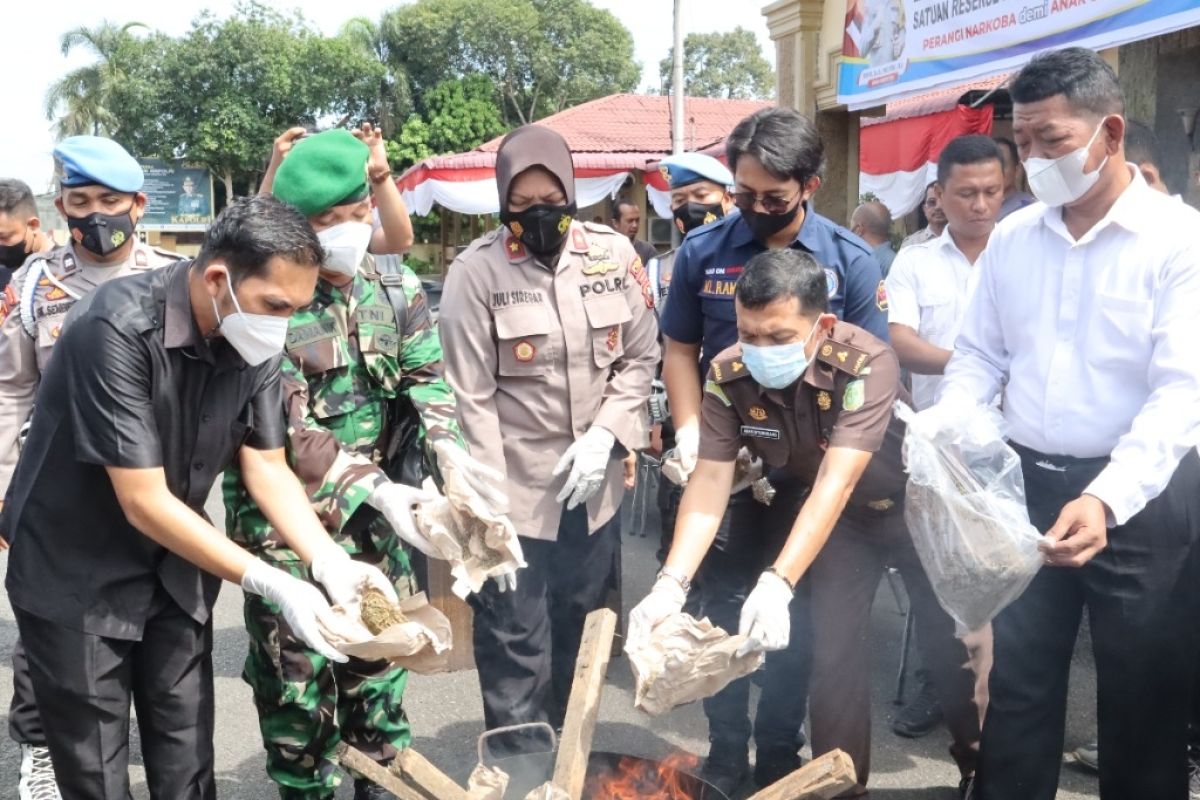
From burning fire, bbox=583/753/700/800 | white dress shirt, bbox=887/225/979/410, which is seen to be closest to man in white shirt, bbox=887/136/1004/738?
white dress shirt, bbox=887/225/979/410

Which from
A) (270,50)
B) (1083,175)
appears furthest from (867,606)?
(270,50)

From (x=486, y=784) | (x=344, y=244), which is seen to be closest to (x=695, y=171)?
(x=344, y=244)

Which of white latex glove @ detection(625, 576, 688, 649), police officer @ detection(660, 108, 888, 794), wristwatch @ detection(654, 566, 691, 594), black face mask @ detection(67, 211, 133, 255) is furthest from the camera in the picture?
black face mask @ detection(67, 211, 133, 255)

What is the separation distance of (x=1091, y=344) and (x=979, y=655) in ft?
3.74

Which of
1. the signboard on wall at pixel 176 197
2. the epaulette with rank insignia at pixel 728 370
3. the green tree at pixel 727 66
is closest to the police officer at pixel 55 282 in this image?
the epaulette with rank insignia at pixel 728 370

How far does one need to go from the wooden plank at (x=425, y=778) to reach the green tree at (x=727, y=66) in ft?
183

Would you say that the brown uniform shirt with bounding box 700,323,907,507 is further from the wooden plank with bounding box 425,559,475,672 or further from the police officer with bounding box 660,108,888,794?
the wooden plank with bounding box 425,559,475,672

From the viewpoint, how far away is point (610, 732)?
4.14 m

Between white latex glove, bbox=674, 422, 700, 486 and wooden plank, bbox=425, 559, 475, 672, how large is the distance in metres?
1.26

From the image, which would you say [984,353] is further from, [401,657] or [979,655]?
[401,657]

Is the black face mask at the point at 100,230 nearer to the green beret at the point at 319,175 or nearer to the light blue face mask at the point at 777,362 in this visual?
the green beret at the point at 319,175

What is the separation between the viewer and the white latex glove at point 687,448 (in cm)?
339

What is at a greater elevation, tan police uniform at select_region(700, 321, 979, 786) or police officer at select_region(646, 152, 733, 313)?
police officer at select_region(646, 152, 733, 313)

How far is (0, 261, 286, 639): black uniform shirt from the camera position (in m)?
2.36
